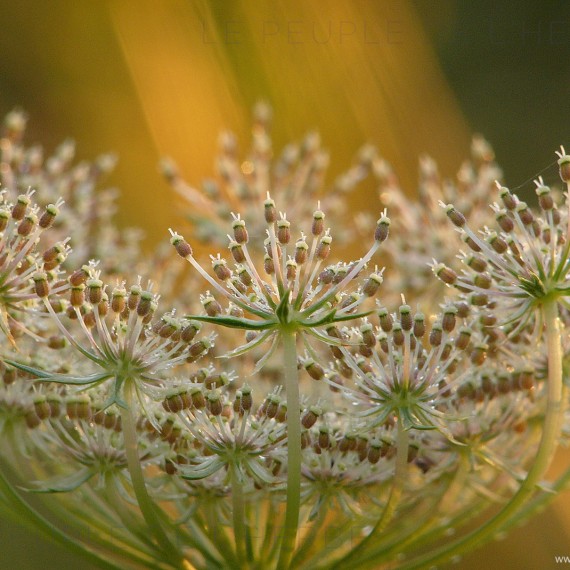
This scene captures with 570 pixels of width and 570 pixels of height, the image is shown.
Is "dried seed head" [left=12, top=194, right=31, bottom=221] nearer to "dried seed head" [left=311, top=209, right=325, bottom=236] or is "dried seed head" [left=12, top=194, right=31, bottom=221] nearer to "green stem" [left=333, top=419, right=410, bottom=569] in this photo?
"dried seed head" [left=311, top=209, right=325, bottom=236]

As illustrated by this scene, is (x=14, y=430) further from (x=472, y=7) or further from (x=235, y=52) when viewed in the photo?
(x=472, y=7)

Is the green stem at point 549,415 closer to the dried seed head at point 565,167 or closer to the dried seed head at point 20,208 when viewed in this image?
the dried seed head at point 565,167

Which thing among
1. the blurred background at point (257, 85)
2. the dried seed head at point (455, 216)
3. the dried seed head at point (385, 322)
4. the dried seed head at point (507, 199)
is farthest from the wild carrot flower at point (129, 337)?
the blurred background at point (257, 85)

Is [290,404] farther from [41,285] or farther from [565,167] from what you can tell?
[565,167]

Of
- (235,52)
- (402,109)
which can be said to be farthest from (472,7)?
(235,52)

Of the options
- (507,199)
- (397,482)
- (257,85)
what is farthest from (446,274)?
(257,85)

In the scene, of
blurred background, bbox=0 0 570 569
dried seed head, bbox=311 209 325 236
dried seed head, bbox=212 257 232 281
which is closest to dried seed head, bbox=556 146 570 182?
dried seed head, bbox=311 209 325 236
